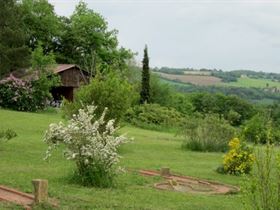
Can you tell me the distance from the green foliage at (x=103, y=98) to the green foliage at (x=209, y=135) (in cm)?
409

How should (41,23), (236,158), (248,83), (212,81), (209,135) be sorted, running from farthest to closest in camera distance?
1. (212,81)
2. (248,83)
3. (41,23)
4. (209,135)
5. (236,158)

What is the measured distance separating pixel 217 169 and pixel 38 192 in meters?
8.69

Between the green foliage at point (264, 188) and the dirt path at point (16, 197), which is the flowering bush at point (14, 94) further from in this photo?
the green foliage at point (264, 188)

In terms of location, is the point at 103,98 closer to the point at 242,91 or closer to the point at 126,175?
the point at 126,175

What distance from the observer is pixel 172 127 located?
39.5m

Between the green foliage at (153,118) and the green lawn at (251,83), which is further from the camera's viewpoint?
the green lawn at (251,83)

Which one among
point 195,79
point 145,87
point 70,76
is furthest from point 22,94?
point 195,79

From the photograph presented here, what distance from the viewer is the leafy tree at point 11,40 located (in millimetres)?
32062

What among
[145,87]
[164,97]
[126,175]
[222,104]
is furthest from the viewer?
[222,104]

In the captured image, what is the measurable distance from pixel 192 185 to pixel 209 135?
1023 centimetres

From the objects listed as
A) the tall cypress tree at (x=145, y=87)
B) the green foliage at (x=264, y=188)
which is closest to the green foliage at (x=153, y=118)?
the tall cypress tree at (x=145, y=87)

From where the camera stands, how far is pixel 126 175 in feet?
47.4

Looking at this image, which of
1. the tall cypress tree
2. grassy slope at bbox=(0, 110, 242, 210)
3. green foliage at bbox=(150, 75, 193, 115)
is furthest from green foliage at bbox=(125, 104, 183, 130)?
grassy slope at bbox=(0, 110, 242, 210)

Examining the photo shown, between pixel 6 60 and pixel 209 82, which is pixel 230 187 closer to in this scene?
pixel 6 60
